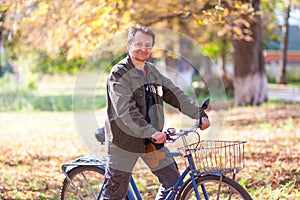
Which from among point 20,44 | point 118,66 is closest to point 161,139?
point 118,66

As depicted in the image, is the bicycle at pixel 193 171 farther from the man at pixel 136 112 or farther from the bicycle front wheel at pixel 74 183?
the man at pixel 136 112

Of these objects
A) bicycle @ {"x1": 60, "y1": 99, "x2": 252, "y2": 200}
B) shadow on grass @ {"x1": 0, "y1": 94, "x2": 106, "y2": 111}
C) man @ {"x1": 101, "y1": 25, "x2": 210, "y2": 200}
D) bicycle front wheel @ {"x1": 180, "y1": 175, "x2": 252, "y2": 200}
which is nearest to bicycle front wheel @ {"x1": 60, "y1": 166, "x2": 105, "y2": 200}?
bicycle @ {"x1": 60, "y1": 99, "x2": 252, "y2": 200}

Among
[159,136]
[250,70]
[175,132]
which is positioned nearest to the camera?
[159,136]

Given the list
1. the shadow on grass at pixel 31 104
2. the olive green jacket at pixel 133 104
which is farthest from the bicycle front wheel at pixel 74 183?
the shadow on grass at pixel 31 104

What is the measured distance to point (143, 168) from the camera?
7.66 m

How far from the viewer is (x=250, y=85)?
1852 centimetres

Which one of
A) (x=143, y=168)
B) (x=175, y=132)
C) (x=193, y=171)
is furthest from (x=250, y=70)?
(x=175, y=132)

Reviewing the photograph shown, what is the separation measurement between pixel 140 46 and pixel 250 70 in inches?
579

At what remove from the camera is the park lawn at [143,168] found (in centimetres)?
682

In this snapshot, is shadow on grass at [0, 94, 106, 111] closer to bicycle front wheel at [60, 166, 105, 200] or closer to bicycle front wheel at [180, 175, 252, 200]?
bicycle front wheel at [60, 166, 105, 200]

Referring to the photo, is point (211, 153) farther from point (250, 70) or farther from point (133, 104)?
point (250, 70)

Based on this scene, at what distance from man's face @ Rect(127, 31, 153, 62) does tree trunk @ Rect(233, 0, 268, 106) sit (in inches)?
576

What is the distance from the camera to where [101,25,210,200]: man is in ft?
13.1

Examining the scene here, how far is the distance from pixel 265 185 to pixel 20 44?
16.8 m
